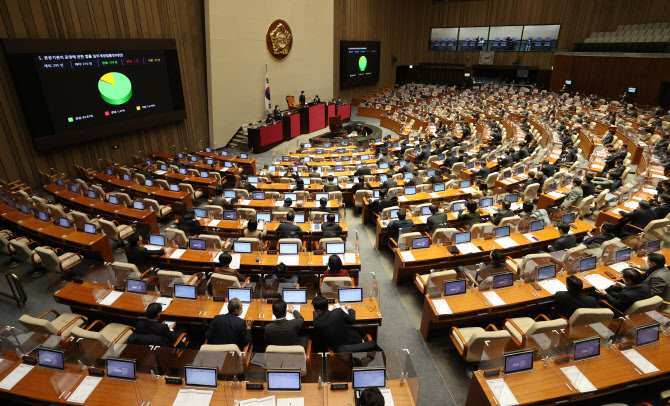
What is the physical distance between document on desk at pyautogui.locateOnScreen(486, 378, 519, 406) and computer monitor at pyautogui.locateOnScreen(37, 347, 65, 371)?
4.82m

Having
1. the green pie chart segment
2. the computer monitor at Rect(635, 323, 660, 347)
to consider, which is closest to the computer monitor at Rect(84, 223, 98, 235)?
the green pie chart segment

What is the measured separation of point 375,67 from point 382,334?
92.3 ft

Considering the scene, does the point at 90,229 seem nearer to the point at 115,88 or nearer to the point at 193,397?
the point at 193,397

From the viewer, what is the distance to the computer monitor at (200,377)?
393 cm

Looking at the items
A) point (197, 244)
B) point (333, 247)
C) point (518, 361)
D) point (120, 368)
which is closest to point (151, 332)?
point (120, 368)

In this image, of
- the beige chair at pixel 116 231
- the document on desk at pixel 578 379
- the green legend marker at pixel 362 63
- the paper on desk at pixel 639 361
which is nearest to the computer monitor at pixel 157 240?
the beige chair at pixel 116 231

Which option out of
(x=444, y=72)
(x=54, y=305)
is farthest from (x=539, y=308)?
(x=444, y=72)

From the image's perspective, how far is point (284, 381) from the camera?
3.91 meters

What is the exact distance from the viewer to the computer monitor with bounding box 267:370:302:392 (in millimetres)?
3902

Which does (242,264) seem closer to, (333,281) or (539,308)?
(333,281)

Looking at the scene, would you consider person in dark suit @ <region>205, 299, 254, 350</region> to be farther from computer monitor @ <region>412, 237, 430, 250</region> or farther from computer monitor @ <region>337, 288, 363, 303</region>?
computer monitor @ <region>412, 237, 430, 250</region>

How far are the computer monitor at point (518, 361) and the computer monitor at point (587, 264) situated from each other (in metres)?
2.83

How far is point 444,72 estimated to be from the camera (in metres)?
34.2

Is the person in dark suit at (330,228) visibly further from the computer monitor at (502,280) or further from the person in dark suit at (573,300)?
the person in dark suit at (573,300)
